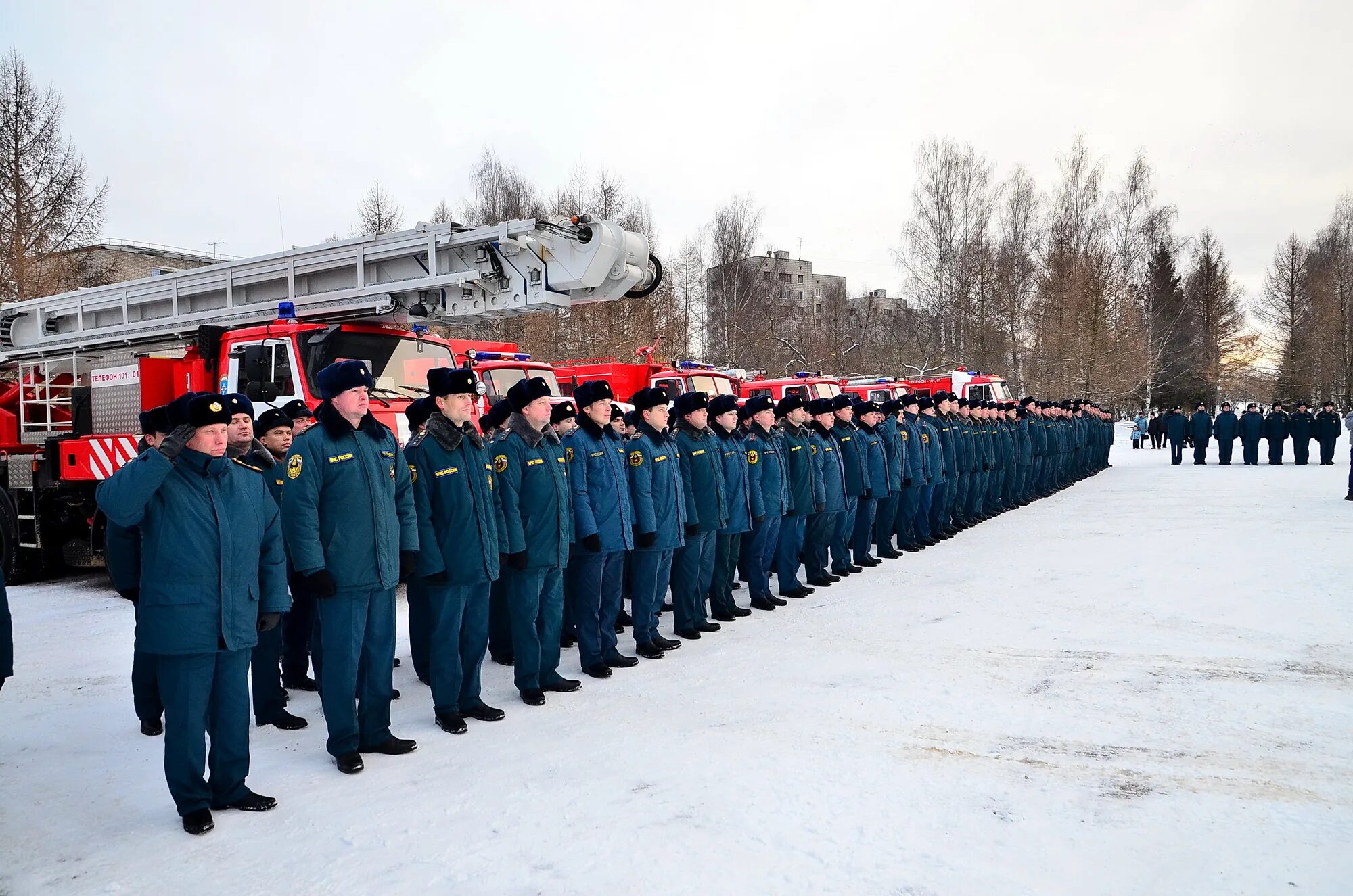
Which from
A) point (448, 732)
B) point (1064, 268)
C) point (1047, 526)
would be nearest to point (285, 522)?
point (448, 732)

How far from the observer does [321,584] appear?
4180mm

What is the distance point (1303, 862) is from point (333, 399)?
14.9ft

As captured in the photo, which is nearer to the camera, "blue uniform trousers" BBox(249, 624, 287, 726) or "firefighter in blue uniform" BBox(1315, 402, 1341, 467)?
"blue uniform trousers" BBox(249, 624, 287, 726)

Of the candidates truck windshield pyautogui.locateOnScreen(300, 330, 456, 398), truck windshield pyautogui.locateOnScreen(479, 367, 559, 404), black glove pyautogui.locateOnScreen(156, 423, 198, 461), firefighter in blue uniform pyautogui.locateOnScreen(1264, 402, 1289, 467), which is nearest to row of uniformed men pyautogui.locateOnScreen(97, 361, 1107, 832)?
black glove pyautogui.locateOnScreen(156, 423, 198, 461)

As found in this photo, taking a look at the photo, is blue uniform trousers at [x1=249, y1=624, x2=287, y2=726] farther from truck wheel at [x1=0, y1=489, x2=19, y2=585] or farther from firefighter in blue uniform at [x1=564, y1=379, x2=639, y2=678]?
truck wheel at [x1=0, y1=489, x2=19, y2=585]

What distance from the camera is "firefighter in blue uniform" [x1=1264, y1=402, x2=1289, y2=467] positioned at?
80.5ft

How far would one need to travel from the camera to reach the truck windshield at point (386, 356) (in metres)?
8.01

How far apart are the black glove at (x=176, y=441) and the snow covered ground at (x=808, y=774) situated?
158cm

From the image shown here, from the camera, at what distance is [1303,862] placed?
3193 mm

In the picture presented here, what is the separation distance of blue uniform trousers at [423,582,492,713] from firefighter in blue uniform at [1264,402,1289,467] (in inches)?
1038

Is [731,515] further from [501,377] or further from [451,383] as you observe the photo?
[501,377]

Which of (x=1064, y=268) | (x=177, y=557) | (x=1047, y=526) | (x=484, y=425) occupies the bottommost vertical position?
(x=1047, y=526)

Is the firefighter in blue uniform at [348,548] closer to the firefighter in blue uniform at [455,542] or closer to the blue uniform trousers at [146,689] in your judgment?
the firefighter in blue uniform at [455,542]

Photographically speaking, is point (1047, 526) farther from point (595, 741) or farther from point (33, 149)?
point (33, 149)
